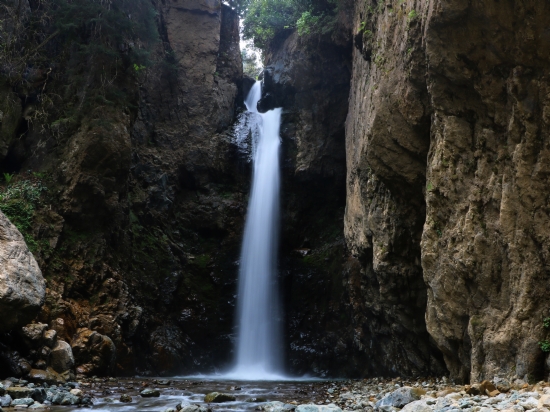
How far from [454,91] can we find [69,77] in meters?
13.3

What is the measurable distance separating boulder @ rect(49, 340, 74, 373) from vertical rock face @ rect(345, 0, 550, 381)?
7941mm

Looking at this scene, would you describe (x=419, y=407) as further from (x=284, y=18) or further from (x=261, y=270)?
(x=284, y=18)

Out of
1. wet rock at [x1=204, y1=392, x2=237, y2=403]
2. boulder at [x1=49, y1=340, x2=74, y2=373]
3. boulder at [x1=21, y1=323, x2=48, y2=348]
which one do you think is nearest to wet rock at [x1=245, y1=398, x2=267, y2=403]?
wet rock at [x1=204, y1=392, x2=237, y2=403]

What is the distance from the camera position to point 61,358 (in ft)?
36.4

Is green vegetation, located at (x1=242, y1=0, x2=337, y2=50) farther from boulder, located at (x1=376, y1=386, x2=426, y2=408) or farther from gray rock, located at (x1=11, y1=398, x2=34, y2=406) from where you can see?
gray rock, located at (x1=11, y1=398, x2=34, y2=406)

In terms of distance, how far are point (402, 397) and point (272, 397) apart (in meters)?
3.75

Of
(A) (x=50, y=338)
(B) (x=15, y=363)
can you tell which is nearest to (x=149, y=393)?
(B) (x=15, y=363)

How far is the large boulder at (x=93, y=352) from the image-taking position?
12391mm

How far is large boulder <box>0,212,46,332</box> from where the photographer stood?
30.1 ft

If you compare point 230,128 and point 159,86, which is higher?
point 159,86

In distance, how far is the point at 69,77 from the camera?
16.7 meters

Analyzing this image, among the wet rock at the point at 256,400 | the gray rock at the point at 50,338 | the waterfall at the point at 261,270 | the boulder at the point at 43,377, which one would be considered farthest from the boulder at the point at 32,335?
the waterfall at the point at 261,270

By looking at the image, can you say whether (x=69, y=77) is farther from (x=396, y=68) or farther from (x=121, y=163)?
(x=396, y=68)

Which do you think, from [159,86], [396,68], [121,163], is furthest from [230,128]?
[396,68]
